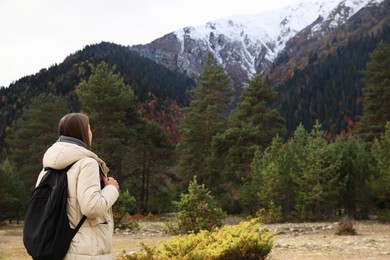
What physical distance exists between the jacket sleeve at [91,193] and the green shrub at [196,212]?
13.8 meters

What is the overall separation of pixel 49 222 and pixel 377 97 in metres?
37.3

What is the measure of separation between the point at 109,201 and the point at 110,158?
25.9 m

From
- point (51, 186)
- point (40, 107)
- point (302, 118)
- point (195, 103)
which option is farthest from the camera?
point (302, 118)

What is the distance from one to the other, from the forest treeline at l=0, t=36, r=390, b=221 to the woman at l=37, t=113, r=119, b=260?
18.7 meters

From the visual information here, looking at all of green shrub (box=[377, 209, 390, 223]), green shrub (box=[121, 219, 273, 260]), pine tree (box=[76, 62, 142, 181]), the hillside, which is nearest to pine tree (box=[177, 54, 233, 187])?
pine tree (box=[76, 62, 142, 181])

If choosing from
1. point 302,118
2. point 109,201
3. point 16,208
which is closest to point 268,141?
point 16,208

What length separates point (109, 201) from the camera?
2936mm

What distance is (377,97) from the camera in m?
35.9

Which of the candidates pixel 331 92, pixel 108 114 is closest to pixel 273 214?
pixel 108 114

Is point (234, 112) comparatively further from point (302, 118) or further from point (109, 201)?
point (302, 118)

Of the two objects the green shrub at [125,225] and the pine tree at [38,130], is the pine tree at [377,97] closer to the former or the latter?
the green shrub at [125,225]

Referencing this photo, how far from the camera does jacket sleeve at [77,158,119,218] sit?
2.80 meters

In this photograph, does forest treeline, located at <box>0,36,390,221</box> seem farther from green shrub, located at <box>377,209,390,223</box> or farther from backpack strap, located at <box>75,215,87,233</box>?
backpack strap, located at <box>75,215,87,233</box>

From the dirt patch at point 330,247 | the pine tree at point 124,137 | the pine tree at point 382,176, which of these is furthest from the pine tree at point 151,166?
the dirt patch at point 330,247
